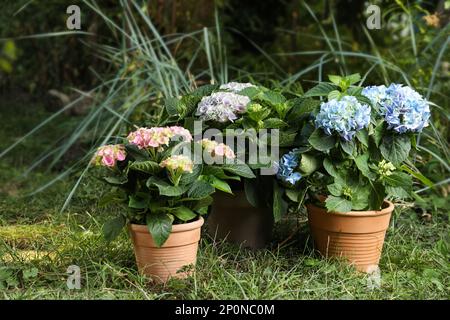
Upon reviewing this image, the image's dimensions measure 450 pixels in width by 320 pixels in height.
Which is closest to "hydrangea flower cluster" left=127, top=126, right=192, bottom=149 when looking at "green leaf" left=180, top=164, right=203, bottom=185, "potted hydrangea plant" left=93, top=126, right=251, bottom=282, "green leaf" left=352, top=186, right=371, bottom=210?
"potted hydrangea plant" left=93, top=126, right=251, bottom=282

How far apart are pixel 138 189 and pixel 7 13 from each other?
154 inches

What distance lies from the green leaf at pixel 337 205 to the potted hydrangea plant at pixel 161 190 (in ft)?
1.05

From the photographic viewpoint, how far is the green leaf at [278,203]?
2.17 m

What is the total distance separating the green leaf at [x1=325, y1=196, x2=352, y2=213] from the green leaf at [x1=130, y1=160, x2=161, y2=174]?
24.5 inches

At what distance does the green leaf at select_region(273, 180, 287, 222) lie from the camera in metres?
Answer: 2.17

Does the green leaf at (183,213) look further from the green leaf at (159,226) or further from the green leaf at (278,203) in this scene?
the green leaf at (278,203)

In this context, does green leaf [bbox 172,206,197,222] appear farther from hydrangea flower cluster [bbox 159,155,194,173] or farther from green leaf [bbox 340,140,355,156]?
green leaf [bbox 340,140,355,156]

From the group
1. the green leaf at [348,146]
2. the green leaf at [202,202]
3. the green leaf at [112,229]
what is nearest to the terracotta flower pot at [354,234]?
the green leaf at [348,146]

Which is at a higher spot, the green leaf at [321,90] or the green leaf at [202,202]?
the green leaf at [321,90]

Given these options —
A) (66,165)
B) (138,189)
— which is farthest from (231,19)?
(138,189)

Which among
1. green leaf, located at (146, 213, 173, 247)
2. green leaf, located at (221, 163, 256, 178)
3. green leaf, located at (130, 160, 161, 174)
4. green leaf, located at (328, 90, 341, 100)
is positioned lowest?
green leaf, located at (146, 213, 173, 247)

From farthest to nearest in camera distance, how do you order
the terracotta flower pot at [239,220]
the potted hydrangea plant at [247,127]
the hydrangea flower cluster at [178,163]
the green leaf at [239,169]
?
1. the terracotta flower pot at [239,220]
2. the potted hydrangea plant at [247,127]
3. the green leaf at [239,169]
4. the hydrangea flower cluster at [178,163]

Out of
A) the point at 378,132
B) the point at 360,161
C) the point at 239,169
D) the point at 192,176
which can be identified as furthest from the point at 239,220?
the point at 378,132

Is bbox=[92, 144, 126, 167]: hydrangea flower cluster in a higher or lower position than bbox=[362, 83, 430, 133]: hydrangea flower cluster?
lower
